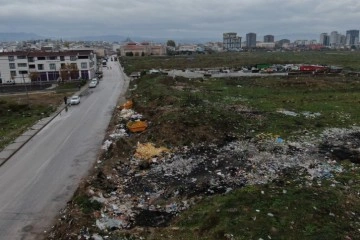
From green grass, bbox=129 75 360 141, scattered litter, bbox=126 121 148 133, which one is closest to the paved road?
scattered litter, bbox=126 121 148 133

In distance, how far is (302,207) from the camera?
12742mm

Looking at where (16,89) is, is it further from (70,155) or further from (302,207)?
(302,207)

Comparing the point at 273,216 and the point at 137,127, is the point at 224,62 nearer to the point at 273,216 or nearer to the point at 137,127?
the point at 137,127

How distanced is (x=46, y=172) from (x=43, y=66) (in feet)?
188

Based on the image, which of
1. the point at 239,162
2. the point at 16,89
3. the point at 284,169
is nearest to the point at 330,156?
the point at 284,169

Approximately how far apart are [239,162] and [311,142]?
20.2ft

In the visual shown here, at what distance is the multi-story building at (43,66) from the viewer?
69750mm

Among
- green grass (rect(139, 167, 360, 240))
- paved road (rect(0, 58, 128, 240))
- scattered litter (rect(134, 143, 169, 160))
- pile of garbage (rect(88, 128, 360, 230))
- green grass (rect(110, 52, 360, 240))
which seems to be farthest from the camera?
scattered litter (rect(134, 143, 169, 160))

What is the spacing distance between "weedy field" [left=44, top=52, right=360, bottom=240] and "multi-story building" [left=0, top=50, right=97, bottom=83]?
141 ft

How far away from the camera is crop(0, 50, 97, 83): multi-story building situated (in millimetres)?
69750

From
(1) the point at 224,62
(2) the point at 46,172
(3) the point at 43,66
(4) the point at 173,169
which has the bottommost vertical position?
(2) the point at 46,172

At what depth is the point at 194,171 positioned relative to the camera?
18.5 meters

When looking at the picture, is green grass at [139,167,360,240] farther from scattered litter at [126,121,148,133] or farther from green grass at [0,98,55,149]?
green grass at [0,98,55,149]

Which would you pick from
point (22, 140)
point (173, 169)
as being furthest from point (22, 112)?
point (173, 169)
